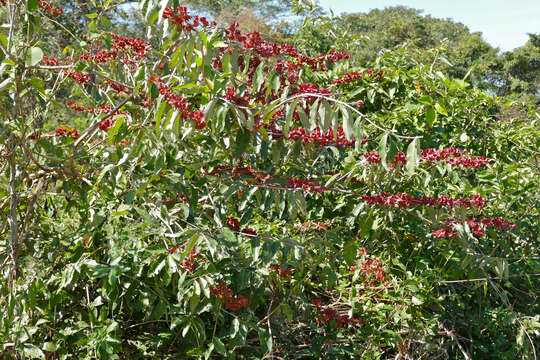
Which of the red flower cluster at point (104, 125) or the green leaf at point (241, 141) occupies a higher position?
the green leaf at point (241, 141)

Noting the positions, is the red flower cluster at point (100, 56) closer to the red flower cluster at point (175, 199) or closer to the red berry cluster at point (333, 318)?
the red flower cluster at point (175, 199)

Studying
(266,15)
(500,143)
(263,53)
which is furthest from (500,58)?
(263,53)

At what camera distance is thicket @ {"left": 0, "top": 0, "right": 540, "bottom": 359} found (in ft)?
5.57

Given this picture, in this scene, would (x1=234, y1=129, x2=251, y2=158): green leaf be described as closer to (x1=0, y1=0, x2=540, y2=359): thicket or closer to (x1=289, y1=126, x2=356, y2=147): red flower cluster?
(x1=0, y1=0, x2=540, y2=359): thicket

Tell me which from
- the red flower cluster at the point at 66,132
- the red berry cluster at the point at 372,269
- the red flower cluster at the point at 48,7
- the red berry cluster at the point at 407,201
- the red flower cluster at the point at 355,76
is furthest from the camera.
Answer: the red flower cluster at the point at 355,76

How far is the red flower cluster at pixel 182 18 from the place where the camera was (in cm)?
171

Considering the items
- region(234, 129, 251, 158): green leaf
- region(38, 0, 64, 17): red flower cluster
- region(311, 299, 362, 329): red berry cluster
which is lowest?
region(311, 299, 362, 329): red berry cluster

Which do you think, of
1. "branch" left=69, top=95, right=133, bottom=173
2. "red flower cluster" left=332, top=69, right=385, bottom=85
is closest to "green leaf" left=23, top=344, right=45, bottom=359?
"branch" left=69, top=95, right=133, bottom=173

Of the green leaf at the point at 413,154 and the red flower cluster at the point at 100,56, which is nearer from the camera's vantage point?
the green leaf at the point at 413,154

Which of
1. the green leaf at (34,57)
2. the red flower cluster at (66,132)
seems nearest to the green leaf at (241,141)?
the green leaf at (34,57)

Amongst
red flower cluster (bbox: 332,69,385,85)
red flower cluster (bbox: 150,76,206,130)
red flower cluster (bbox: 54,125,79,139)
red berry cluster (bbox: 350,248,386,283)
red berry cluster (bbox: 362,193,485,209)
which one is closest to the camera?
red flower cluster (bbox: 150,76,206,130)

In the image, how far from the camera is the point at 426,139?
2783 millimetres

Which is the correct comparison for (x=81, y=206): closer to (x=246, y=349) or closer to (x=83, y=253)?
(x=83, y=253)

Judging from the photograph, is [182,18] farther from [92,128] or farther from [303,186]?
[303,186]
